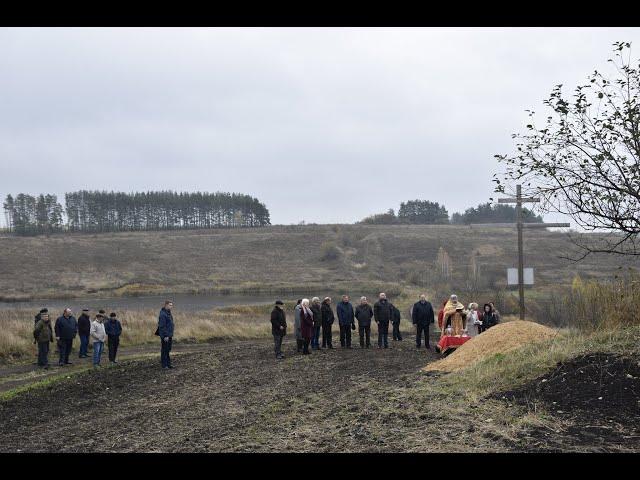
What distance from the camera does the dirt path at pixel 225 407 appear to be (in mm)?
7996

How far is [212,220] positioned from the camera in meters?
116

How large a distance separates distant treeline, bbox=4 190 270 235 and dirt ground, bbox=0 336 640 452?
98886mm

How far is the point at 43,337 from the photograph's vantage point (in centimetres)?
1755

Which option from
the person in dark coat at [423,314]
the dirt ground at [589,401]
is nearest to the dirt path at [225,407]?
the person in dark coat at [423,314]

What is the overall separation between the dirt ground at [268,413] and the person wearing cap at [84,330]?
12.2 ft

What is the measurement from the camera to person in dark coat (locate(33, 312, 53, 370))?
17469 millimetres

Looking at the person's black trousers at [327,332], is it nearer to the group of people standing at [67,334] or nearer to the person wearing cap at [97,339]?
the group of people standing at [67,334]

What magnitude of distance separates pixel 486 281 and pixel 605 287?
35.8m

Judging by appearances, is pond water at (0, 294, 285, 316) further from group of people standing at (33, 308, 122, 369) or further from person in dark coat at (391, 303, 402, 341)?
group of people standing at (33, 308, 122, 369)

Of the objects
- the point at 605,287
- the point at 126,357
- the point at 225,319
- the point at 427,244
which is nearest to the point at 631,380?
the point at 605,287

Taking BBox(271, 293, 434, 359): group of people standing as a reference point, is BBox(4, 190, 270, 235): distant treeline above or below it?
above

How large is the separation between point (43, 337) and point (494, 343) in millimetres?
12217

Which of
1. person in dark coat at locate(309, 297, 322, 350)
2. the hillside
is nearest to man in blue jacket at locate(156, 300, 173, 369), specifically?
person in dark coat at locate(309, 297, 322, 350)
